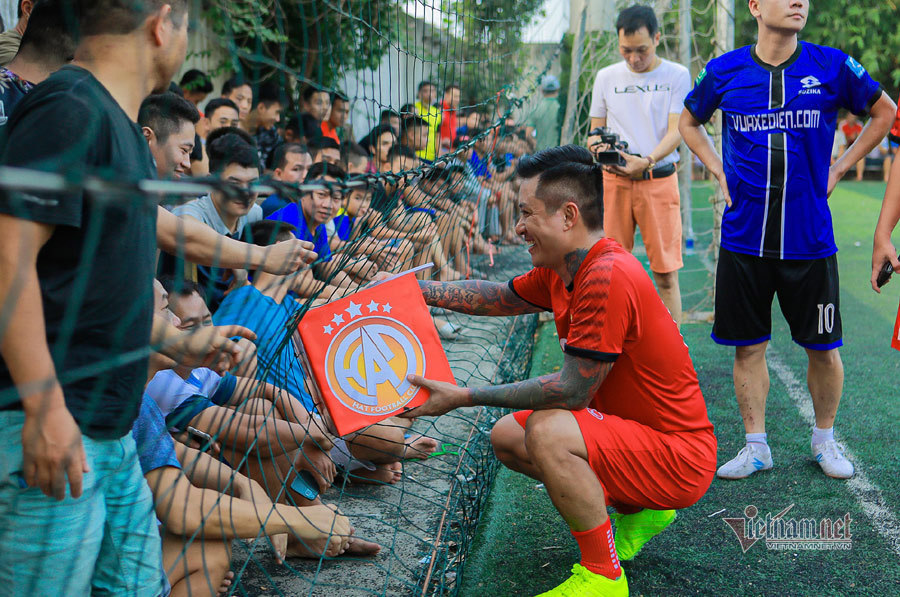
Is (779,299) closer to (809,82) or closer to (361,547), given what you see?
(809,82)

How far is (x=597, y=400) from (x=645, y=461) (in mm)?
267

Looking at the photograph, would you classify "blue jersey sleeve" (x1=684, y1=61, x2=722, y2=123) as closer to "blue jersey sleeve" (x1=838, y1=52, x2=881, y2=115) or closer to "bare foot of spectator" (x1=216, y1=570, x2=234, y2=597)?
"blue jersey sleeve" (x1=838, y1=52, x2=881, y2=115)

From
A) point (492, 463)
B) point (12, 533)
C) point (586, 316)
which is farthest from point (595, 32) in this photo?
point (12, 533)

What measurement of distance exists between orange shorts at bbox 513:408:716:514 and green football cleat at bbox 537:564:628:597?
0.23 meters

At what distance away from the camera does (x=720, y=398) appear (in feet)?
13.8

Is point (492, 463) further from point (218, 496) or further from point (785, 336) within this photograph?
point (785, 336)

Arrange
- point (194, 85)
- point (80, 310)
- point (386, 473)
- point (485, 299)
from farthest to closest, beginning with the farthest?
point (194, 85), point (386, 473), point (485, 299), point (80, 310)

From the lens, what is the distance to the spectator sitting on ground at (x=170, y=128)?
3.21m

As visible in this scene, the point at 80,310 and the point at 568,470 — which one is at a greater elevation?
the point at 80,310

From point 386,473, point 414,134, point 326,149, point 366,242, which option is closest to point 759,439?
point 386,473

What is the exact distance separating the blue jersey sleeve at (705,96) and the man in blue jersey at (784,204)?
25mm

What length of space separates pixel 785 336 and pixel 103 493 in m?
4.80

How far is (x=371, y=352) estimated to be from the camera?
2168 mm

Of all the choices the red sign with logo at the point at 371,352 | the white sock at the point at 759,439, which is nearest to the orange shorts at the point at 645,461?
the red sign with logo at the point at 371,352
